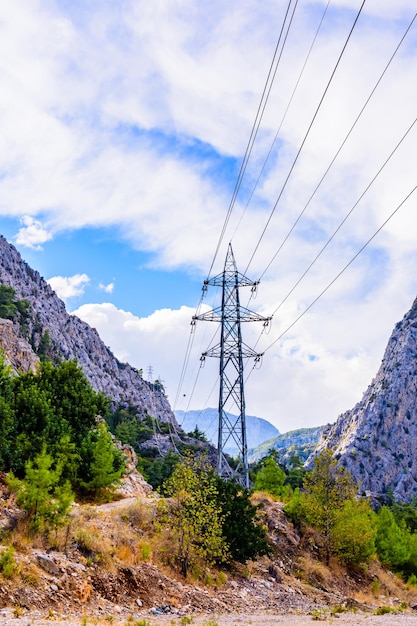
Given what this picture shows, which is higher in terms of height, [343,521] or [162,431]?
[162,431]

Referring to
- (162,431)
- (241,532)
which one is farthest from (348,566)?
(162,431)

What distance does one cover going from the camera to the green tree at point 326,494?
122ft

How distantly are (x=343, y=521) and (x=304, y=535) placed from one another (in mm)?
3278

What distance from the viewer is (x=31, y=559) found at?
1803 centimetres

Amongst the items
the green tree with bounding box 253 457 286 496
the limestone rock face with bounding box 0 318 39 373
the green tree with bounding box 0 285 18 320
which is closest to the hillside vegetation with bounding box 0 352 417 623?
the green tree with bounding box 253 457 286 496

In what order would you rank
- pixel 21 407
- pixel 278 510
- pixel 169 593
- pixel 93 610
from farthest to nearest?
pixel 278 510
pixel 21 407
pixel 169 593
pixel 93 610

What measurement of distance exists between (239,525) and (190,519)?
547 centimetres

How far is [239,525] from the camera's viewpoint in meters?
29.2

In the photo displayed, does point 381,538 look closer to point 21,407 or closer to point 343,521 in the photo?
point 343,521

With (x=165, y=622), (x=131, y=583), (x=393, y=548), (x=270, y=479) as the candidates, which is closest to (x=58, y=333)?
(x=270, y=479)

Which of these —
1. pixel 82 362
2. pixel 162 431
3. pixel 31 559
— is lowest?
pixel 31 559

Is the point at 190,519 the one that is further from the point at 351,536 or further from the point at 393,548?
the point at 393,548

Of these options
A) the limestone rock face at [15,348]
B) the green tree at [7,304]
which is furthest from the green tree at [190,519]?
the green tree at [7,304]

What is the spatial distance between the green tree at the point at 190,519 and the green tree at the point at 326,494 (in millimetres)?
12771
